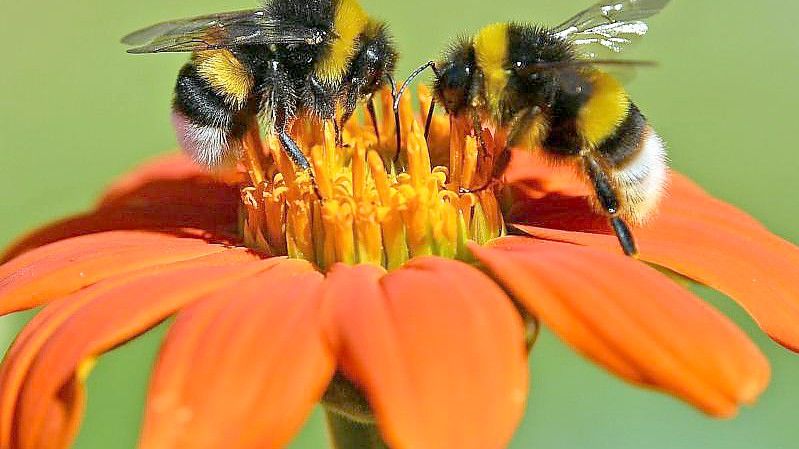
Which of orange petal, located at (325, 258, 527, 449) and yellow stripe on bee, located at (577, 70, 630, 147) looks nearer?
orange petal, located at (325, 258, 527, 449)

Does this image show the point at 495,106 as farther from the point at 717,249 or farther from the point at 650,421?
the point at 650,421

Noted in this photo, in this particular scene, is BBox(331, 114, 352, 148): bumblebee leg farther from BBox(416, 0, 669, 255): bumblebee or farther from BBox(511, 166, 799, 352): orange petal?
BBox(511, 166, 799, 352): orange petal

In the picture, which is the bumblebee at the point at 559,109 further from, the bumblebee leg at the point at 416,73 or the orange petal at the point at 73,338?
the orange petal at the point at 73,338

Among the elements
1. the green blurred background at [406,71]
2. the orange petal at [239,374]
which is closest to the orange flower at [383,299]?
the orange petal at [239,374]

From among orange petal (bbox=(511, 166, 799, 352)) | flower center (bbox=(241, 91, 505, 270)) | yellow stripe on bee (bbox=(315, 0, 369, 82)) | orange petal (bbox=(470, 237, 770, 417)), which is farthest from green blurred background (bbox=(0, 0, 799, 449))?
orange petal (bbox=(470, 237, 770, 417))

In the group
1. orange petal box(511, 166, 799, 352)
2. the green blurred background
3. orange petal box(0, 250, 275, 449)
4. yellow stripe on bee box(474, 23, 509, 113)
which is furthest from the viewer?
the green blurred background

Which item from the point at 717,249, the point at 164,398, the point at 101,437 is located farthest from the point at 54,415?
the point at 101,437
